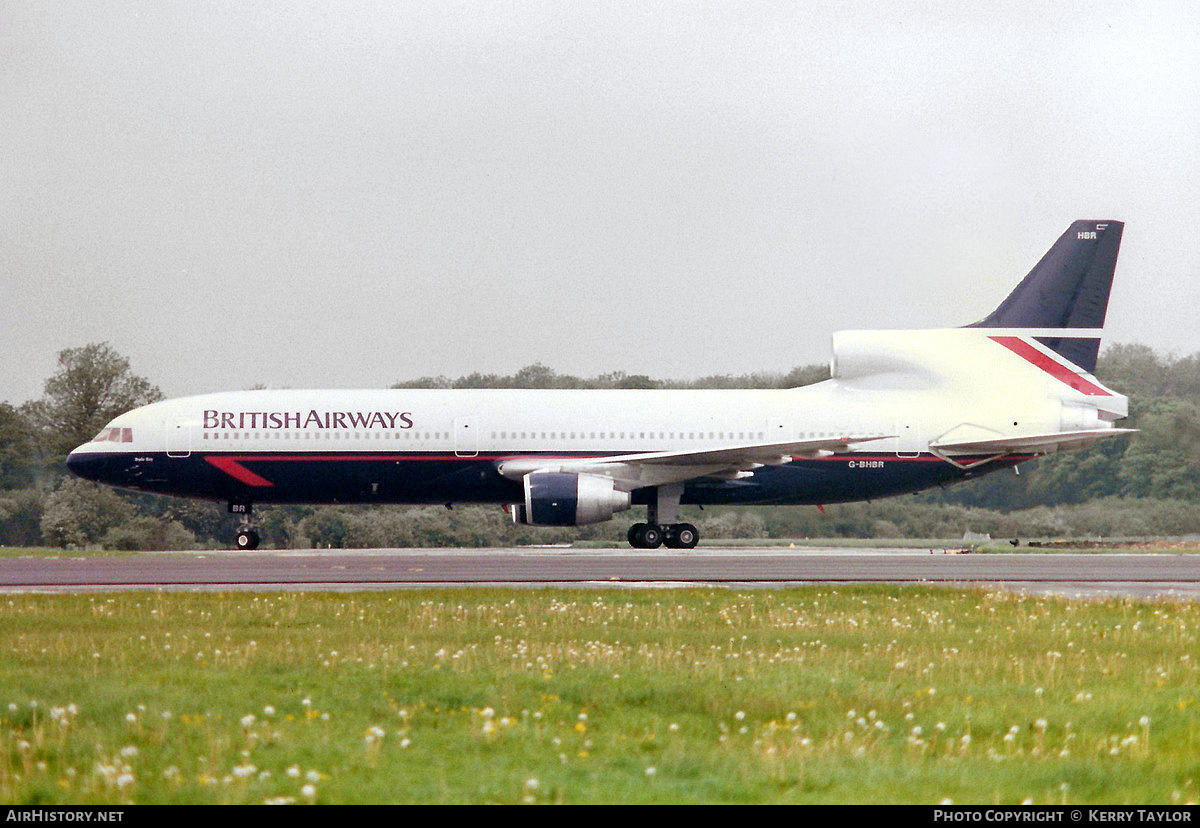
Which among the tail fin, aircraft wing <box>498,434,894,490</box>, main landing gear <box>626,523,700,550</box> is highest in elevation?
the tail fin

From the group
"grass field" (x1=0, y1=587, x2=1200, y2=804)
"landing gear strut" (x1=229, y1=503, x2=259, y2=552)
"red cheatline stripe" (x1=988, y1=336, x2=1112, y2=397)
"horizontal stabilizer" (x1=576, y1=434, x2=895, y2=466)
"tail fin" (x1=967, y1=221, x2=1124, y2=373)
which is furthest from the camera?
"tail fin" (x1=967, y1=221, x2=1124, y2=373)

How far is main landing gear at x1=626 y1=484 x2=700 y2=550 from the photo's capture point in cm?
3216

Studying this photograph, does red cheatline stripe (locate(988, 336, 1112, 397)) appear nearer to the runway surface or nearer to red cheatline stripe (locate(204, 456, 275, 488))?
the runway surface

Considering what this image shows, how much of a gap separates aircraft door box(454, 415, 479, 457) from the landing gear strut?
19.1 feet

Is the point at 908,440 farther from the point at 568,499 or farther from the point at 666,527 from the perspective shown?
the point at 568,499

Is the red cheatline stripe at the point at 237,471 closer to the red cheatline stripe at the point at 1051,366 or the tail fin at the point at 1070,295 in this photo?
the tail fin at the point at 1070,295

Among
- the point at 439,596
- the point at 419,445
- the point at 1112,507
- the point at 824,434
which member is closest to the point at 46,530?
the point at 419,445

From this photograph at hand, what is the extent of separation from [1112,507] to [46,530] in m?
31.3

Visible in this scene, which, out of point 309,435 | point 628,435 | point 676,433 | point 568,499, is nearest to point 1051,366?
point 676,433

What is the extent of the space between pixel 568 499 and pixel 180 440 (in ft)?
32.3

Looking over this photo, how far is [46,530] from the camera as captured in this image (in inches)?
1463

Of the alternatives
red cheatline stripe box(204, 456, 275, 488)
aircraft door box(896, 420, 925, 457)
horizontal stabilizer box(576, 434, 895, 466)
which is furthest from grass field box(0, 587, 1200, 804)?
aircraft door box(896, 420, 925, 457)

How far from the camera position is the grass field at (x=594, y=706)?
6.34m
